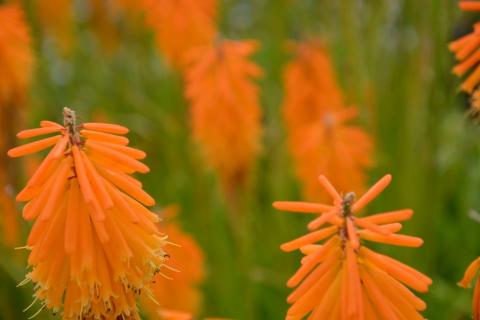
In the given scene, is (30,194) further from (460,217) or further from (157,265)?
(460,217)

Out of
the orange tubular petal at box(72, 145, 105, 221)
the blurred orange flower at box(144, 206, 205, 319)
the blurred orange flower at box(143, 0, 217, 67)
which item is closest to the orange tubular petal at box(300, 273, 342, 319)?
the orange tubular petal at box(72, 145, 105, 221)

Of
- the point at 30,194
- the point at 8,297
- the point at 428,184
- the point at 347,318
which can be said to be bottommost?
the point at 347,318

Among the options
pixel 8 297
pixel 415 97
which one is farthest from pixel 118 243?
pixel 415 97

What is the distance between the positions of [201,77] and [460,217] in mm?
1870

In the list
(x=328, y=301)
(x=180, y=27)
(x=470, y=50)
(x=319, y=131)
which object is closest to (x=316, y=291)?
(x=328, y=301)

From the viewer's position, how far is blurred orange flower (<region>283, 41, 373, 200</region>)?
2.92 metres

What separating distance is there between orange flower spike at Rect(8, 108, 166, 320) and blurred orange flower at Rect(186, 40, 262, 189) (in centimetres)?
162

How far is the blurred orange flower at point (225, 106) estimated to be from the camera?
2842mm

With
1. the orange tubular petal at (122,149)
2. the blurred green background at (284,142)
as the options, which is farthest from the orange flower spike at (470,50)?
the blurred green background at (284,142)

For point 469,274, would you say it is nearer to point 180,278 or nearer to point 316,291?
point 316,291

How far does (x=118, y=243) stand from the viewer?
117 centimetres

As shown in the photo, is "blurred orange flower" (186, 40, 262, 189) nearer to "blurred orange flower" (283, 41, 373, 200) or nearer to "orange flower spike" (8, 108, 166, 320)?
"blurred orange flower" (283, 41, 373, 200)

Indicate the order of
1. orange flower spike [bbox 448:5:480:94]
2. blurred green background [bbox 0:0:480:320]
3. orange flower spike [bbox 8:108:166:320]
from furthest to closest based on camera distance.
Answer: blurred green background [bbox 0:0:480:320], orange flower spike [bbox 448:5:480:94], orange flower spike [bbox 8:108:166:320]

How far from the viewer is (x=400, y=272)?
1114 millimetres
